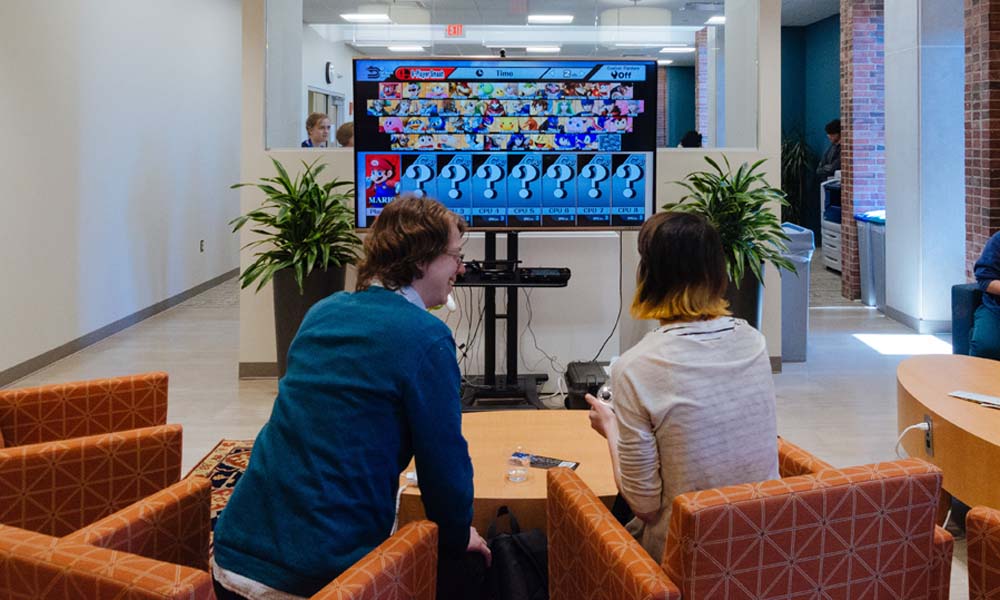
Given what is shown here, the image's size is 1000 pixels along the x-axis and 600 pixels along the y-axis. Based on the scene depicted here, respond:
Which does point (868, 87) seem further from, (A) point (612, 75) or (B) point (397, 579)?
(B) point (397, 579)

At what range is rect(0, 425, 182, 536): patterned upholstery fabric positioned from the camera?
2.80 m

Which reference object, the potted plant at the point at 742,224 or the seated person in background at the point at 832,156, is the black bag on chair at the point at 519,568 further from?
the seated person in background at the point at 832,156

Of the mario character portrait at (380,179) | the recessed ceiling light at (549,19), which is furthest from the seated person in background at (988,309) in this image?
the recessed ceiling light at (549,19)

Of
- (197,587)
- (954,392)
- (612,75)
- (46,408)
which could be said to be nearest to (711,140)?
(612,75)

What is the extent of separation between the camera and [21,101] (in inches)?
261

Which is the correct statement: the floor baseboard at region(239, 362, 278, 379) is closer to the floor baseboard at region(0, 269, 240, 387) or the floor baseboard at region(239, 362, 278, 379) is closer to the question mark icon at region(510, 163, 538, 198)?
the floor baseboard at region(0, 269, 240, 387)

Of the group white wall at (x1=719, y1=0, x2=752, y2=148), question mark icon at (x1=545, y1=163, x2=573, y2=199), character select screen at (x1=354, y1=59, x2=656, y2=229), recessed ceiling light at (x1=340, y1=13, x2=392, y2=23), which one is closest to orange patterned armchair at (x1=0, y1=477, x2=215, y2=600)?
character select screen at (x1=354, y1=59, x2=656, y2=229)

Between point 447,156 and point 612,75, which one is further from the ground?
point 612,75

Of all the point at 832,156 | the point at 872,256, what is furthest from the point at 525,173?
the point at 832,156

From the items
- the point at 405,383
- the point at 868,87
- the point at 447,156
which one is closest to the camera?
the point at 405,383

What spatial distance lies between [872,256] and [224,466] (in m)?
6.44

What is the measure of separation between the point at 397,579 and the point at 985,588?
119 cm

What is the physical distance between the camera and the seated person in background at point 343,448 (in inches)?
81.2

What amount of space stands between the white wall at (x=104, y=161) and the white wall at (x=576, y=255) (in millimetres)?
1376
